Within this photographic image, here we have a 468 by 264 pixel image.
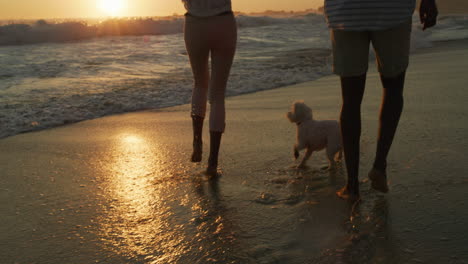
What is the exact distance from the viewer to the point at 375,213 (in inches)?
90.1

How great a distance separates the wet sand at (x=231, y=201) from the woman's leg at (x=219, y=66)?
301 millimetres

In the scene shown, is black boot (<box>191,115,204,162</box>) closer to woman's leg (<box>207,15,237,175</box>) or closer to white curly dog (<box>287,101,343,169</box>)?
woman's leg (<box>207,15,237,175</box>)

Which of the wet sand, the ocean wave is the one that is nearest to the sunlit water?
the wet sand

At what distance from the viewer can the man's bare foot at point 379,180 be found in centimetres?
243

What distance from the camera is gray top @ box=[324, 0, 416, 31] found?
82.9 inches

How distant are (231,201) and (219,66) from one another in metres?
1.05

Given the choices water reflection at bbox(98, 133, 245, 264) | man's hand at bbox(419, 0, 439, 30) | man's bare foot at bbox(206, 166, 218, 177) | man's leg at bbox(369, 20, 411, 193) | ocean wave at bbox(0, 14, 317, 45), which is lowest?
water reflection at bbox(98, 133, 245, 264)

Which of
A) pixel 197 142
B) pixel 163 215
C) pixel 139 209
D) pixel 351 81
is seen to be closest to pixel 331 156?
pixel 351 81

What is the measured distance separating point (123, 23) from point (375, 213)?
24.5m

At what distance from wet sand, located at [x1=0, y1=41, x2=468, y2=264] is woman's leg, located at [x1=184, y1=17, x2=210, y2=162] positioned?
0.29 metres

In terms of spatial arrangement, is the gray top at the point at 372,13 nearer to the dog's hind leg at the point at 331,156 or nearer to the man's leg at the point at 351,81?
the man's leg at the point at 351,81

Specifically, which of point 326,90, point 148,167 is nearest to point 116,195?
point 148,167

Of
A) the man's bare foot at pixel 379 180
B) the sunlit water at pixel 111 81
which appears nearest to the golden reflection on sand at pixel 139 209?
the man's bare foot at pixel 379 180

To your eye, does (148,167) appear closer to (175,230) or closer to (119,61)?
(175,230)
